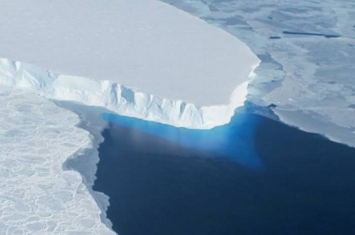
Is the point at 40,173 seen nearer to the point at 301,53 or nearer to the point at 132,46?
the point at 132,46

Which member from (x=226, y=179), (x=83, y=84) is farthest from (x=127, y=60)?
(x=226, y=179)

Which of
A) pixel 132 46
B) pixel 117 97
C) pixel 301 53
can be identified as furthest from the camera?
pixel 301 53

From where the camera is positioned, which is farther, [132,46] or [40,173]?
[132,46]

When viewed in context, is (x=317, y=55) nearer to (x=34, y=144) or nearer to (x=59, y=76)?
(x=59, y=76)

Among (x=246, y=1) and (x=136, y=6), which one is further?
(x=246, y=1)

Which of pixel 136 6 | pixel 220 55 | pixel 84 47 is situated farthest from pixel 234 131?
pixel 136 6

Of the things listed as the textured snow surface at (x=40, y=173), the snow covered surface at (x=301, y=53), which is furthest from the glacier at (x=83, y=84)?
the snow covered surface at (x=301, y=53)

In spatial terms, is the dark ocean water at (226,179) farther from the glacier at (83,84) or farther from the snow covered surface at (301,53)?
the snow covered surface at (301,53)
